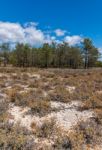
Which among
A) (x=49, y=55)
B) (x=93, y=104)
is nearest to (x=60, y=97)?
(x=93, y=104)

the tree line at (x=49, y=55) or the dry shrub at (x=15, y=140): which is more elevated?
the tree line at (x=49, y=55)

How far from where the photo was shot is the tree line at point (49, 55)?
56.4m

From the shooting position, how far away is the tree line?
185ft

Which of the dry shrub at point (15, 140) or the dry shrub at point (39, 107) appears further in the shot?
the dry shrub at point (39, 107)

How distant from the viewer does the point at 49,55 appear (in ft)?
183

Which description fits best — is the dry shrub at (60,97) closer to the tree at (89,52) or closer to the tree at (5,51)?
the tree at (89,52)

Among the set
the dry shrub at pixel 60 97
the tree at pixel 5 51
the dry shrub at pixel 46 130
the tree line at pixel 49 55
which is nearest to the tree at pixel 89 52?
the tree line at pixel 49 55

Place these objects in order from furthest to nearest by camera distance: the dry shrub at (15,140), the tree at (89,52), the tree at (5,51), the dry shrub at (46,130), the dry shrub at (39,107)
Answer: the tree at (5,51) → the tree at (89,52) → the dry shrub at (39,107) → the dry shrub at (46,130) → the dry shrub at (15,140)

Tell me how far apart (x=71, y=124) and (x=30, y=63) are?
5604cm

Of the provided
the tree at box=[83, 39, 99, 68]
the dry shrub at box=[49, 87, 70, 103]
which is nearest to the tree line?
the tree at box=[83, 39, 99, 68]

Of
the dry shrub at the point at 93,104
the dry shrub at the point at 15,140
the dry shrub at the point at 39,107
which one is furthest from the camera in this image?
the dry shrub at the point at 93,104

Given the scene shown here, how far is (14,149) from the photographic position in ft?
16.0

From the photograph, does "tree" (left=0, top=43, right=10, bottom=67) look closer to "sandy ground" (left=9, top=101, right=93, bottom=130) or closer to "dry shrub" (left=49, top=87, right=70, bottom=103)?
"dry shrub" (left=49, top=87, right=70, bottom=103)

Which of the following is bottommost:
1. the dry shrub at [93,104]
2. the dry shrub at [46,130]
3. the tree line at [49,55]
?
the dry shrub at [46,130]
